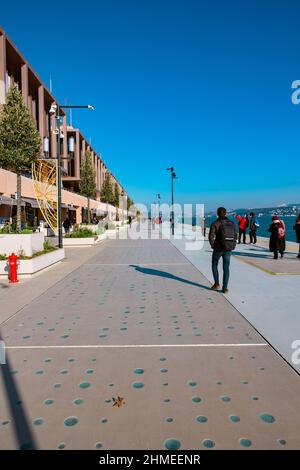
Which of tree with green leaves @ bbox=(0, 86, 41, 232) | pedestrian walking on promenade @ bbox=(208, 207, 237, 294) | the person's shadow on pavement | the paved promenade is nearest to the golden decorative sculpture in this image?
tree with green leaves @ bbox=(0, 86, 41, 232)

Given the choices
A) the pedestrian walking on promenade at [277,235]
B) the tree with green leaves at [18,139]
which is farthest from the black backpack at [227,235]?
the tree with green leaves at [18,139]

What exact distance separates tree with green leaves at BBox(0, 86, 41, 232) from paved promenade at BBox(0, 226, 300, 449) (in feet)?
22.2

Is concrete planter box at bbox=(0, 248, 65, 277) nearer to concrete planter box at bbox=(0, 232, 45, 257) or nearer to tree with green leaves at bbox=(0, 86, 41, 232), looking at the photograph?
concrete planter box at bbox=(0, 232, 45, 257)

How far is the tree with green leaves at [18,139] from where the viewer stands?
11.5 m

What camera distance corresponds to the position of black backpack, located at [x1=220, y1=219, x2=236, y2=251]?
6852mm

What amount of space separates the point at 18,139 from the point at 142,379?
10754 millimetres

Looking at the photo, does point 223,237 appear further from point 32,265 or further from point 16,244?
point 16,244

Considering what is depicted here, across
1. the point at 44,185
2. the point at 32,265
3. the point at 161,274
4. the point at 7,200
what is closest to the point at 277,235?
the point at 161,274

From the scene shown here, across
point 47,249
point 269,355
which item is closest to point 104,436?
point 269,355

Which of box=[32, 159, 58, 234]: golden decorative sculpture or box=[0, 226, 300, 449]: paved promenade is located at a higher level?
box=[32, 159, 58, 234]: golden decorative sculpture

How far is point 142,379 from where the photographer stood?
3.43 meters

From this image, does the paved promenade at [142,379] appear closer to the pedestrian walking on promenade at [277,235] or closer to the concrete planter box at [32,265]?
the concrete planter box at [32,265]

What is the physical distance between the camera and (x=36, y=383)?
3373 millimetres
